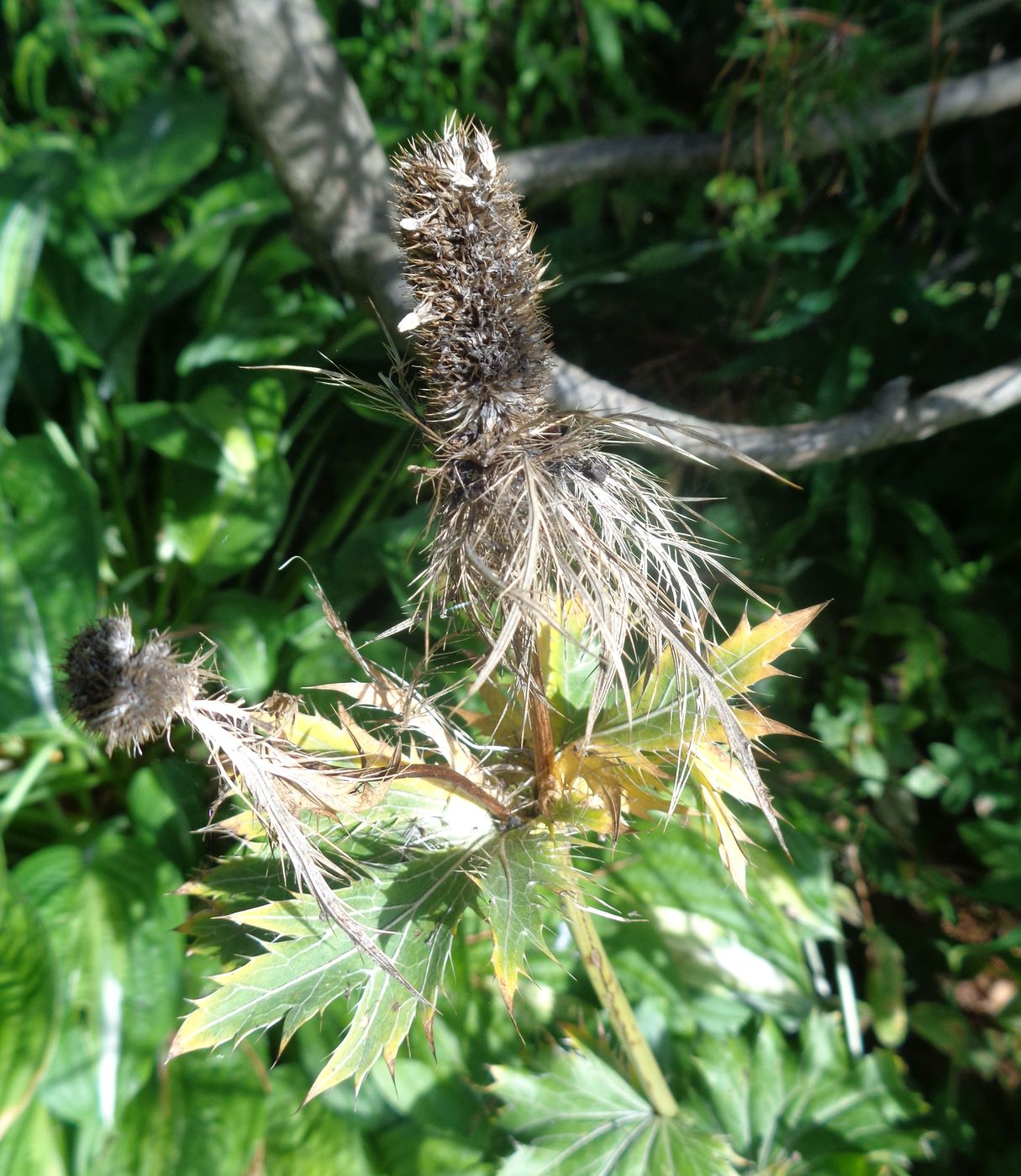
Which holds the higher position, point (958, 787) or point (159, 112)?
point (159, 112)

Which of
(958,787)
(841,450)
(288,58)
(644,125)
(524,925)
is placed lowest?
(958,787)

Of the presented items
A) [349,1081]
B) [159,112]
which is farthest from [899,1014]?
[159,112]

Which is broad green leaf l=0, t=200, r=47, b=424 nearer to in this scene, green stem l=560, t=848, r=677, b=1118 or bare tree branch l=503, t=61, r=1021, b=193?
bare tree branch l=503, t=61, r=1021, b=193

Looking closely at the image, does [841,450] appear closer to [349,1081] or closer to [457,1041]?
[457,1041]

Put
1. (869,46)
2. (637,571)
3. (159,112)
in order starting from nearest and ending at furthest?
(637,571) < (869,46) < (159,112)

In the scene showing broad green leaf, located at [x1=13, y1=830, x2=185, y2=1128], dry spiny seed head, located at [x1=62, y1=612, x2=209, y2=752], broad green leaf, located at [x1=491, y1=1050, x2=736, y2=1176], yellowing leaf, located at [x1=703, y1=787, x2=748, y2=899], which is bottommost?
broad green leaf, located at [x1=13, y1=830, x2=185, y2=1128]

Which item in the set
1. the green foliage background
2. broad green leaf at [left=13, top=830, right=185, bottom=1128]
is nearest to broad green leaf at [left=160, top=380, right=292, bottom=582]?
the green foliage background

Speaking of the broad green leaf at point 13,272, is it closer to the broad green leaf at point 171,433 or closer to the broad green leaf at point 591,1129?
the broad green leaf at point 171,433
